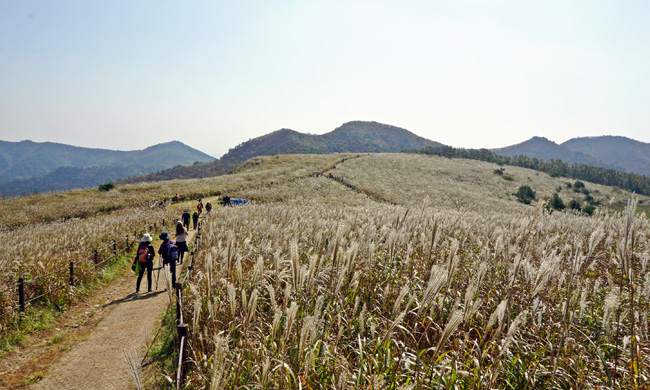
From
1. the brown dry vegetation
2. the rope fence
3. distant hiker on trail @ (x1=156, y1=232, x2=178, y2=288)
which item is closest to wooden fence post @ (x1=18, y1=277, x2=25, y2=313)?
the rope fence

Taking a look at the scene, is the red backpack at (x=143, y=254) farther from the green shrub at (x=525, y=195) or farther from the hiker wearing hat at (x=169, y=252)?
the green shrub at (x=525, y=195)

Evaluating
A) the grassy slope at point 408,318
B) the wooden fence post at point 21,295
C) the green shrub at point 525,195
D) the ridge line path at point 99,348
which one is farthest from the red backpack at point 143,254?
the green shrub at point 525,195

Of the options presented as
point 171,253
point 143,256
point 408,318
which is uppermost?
point 408,318

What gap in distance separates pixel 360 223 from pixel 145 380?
24.1ft

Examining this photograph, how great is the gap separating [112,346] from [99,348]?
0.28 meters

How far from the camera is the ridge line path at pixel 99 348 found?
6020 millimetres

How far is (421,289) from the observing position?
525cm

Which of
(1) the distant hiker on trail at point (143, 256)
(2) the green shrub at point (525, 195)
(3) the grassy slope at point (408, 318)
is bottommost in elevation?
(2) the green shrub at point (525, 195)

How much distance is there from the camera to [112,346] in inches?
288

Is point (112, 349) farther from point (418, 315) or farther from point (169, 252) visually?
point (418, 315)

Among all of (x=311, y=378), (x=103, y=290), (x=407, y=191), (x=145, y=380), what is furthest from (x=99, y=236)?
(x=407, y=191)

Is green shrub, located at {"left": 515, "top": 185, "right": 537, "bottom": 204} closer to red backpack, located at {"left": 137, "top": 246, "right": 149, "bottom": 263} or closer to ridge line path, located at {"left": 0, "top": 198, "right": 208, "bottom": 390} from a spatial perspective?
red backpack, located at {"left": 137, "top": 246, "right": 149, "bottom": 263}

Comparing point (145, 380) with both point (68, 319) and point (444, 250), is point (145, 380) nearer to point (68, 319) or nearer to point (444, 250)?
point (68, 319)

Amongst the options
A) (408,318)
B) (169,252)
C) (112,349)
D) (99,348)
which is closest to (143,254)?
(169,252)
